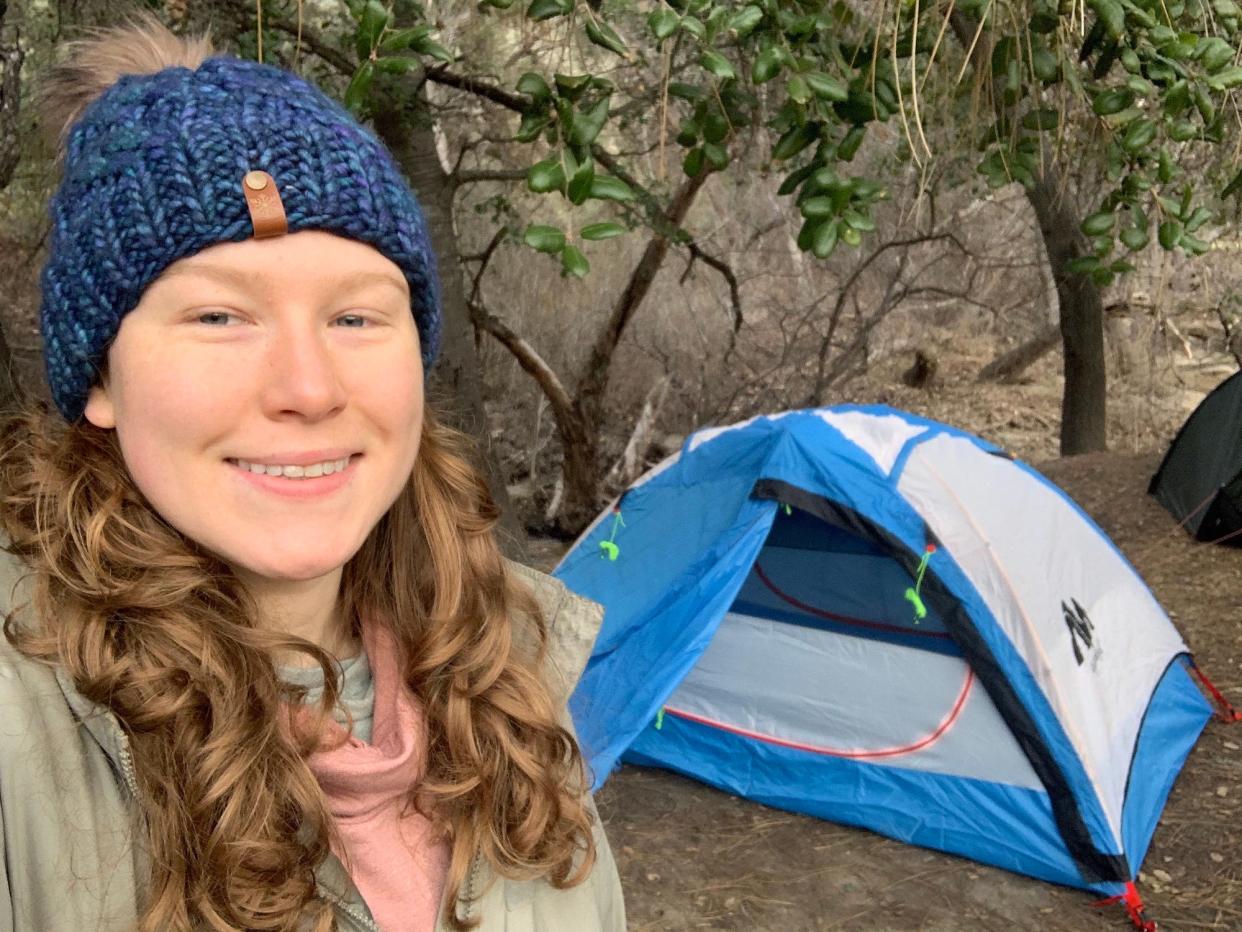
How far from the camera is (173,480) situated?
2.97 feet

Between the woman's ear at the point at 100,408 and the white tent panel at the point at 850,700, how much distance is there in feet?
9.70

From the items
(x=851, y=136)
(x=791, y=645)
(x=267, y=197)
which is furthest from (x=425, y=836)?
(x=791, y=645)

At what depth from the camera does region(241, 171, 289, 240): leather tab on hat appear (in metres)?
0.91

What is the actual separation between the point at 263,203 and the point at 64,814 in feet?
1.68

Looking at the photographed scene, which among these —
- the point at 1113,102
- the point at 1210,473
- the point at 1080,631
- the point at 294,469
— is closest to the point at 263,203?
the point at 294,469

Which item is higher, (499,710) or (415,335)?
(415,335)

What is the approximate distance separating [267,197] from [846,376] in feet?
28.0

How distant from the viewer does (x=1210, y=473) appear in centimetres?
580

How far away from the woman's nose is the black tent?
5780 mm

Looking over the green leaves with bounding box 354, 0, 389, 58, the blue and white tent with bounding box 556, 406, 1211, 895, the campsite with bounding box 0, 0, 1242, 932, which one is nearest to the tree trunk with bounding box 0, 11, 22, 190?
the campsite with bounding box 0, 0, 1242, 932

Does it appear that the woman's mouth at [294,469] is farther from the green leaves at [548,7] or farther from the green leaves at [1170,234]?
the green leaves at [1170,234]

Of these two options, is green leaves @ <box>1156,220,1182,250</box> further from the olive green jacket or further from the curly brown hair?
the olive green jacket

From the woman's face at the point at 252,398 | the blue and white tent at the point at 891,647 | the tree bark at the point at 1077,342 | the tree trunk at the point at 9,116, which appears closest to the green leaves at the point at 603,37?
the woman's face at the point at 252,398

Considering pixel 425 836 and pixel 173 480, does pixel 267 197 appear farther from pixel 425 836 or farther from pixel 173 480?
pixel 425 836
